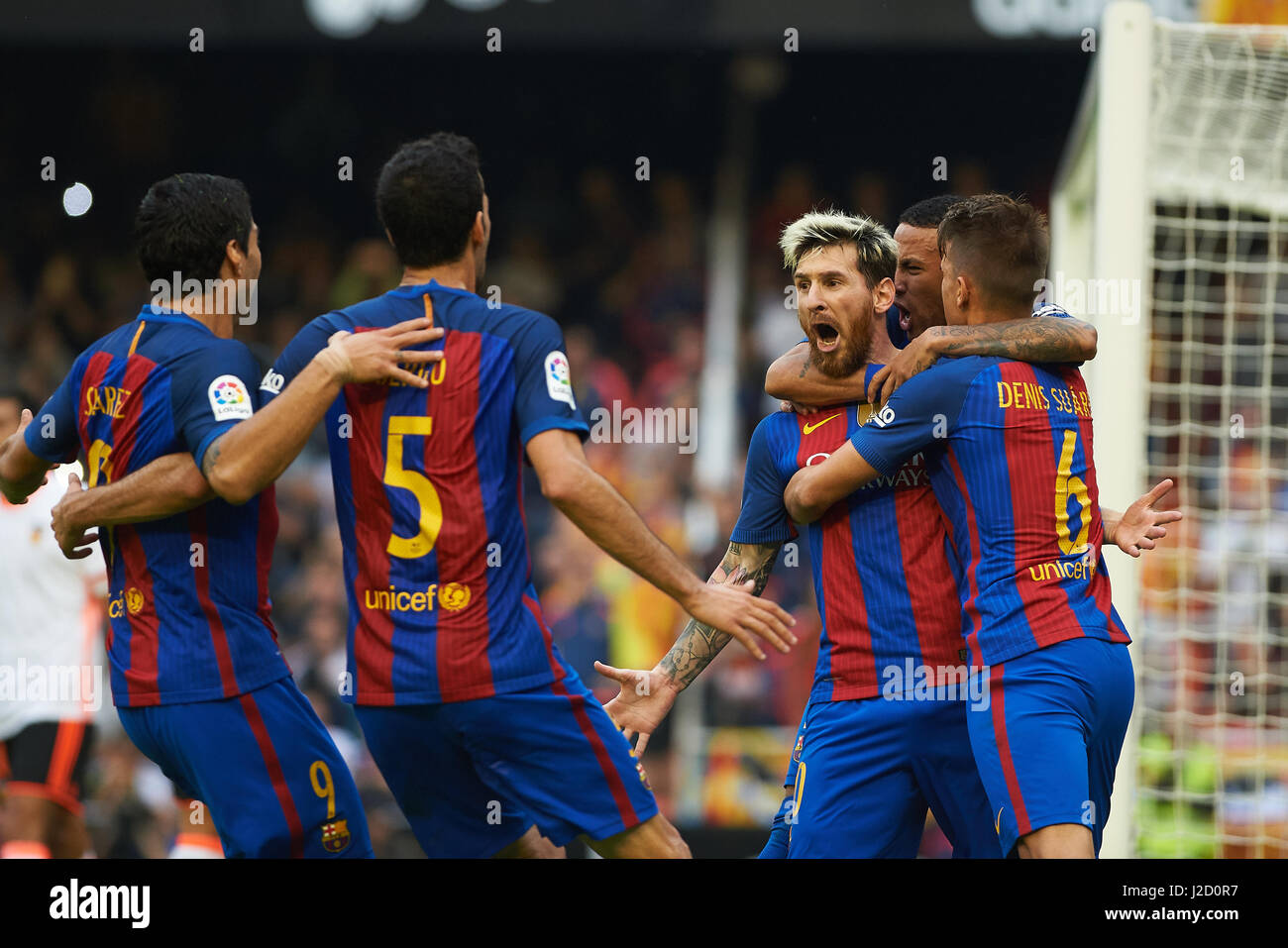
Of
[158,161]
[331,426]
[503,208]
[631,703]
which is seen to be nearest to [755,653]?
[631,703]

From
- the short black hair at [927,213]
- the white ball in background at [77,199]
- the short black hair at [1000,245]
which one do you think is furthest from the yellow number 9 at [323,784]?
the white ball in background at [77,199]

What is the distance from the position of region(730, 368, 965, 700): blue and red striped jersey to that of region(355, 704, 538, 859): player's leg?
36.9 inches

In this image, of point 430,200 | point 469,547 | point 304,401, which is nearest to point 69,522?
point 304,401

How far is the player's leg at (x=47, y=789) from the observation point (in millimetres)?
6113

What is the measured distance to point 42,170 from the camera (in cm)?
1240

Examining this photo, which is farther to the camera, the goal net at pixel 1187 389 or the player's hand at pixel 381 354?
the goal net at pixel 1187 389

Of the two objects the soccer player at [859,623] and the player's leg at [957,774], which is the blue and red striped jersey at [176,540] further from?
the player's leg at [957,774]

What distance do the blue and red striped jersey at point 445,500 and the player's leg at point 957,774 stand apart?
984 mm

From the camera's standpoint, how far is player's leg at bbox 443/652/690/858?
363cm

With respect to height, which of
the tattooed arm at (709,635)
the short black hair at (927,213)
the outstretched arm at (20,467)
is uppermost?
the short black hair at (927,213)

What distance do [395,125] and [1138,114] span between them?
8238mm

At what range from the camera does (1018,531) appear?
11.9ft

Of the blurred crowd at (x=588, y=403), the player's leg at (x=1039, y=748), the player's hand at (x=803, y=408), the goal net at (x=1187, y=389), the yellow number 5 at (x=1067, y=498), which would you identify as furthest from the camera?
the blurred crowd at (x=588, y=403)

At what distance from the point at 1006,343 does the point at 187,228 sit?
2.18 meters
